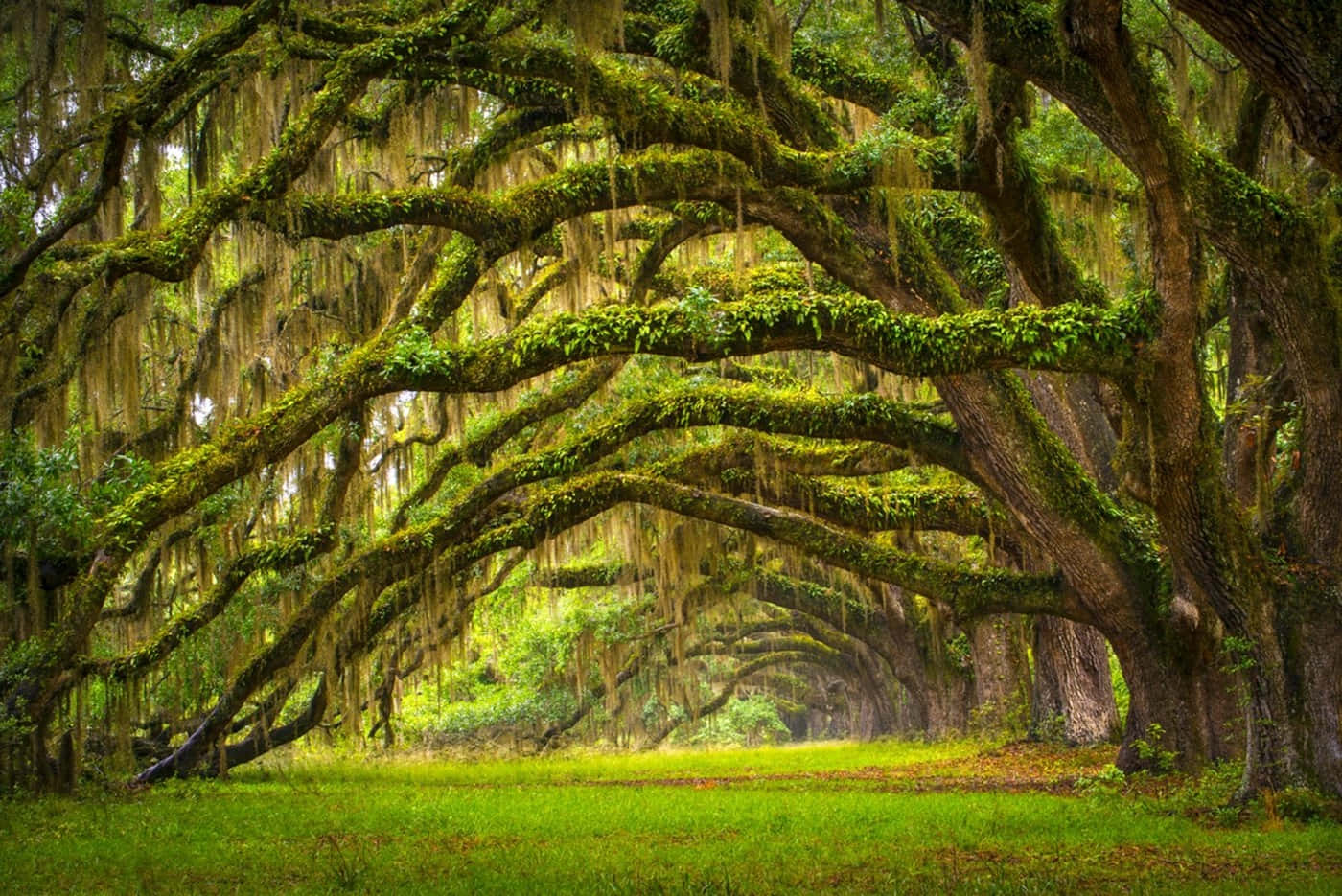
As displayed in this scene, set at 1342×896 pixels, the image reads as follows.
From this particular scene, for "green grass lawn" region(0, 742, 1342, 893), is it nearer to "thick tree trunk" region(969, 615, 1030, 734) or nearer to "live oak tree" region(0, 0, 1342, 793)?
"live oak tree" region(0, 0, 1342, 793)

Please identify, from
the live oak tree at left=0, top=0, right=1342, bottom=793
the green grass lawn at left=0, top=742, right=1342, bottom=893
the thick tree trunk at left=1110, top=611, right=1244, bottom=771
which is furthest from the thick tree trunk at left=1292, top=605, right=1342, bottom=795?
the thick tree trunk at left=1110, top=611, right=1244, bottom=771

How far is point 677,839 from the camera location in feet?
27.9

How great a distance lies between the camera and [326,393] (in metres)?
8.28

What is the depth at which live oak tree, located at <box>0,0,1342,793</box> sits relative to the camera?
8.41 m

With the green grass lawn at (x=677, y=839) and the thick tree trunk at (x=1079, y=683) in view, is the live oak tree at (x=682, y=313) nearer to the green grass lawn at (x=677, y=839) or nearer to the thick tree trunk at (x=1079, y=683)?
the green grass lawn at (x=677, y=839)

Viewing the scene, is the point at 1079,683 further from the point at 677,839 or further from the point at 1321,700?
the point at 677,839

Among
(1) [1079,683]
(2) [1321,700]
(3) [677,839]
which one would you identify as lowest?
(3) [677,839]

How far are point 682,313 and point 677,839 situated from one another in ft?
12.3

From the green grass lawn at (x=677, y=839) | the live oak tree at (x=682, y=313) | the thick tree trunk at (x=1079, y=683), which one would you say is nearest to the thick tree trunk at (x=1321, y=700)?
the live oak tree at (x=682, y=313)

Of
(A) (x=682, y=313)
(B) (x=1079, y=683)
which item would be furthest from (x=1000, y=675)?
(A) (x=682, y=313)

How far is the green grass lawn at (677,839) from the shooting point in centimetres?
646

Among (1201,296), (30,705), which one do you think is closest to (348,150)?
(30,705)

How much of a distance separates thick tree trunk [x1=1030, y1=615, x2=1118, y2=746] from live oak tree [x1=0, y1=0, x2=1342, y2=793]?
1.64 m

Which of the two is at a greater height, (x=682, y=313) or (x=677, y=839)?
(x=682, y=313)
